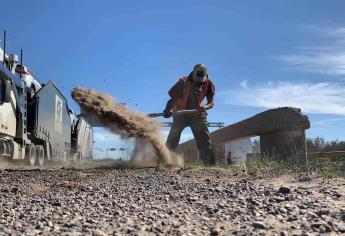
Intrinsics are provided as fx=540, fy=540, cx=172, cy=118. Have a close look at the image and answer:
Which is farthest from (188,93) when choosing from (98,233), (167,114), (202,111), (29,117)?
(98,233)

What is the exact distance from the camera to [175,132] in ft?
38.2

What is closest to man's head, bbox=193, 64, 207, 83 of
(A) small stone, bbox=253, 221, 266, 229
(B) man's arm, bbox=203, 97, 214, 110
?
(B) man's arm, bbox=203, 97, 214, 110

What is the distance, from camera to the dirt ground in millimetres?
4055

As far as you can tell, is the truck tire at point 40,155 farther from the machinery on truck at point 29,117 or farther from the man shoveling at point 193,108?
the man shoveling at point 193,108

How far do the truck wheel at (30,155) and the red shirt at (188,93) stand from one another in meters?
5.74

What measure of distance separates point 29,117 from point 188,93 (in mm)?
6133

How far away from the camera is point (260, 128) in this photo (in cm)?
1291

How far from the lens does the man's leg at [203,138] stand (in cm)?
1165

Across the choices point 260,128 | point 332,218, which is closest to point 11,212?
point 332,218

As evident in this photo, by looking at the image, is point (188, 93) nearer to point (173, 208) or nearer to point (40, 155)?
point (173, 208)

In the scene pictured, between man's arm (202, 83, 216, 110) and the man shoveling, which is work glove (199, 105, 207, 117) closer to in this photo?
the man shoveling

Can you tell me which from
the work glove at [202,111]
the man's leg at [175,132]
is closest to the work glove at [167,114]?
the man's leg at [175,132]

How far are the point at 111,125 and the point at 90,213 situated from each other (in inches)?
268

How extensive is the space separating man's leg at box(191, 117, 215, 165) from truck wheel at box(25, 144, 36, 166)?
5.99 meters
